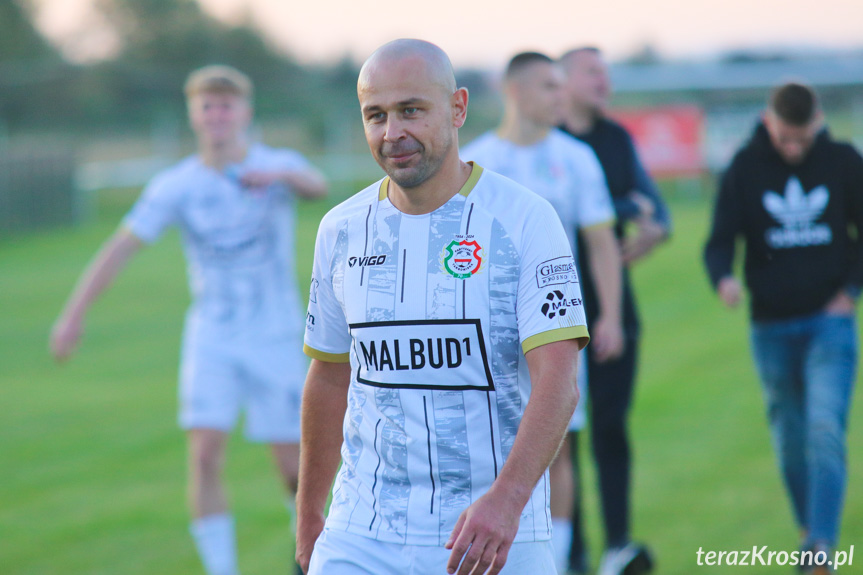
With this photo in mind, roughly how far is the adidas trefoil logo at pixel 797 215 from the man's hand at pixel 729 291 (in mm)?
301

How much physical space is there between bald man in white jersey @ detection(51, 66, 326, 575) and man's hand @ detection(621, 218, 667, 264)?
1.87m

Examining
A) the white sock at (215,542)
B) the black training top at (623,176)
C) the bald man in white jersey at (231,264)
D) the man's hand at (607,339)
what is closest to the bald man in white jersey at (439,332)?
the man's hand at (607,339)

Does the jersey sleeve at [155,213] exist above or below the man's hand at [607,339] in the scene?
above

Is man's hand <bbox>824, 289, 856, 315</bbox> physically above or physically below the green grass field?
above

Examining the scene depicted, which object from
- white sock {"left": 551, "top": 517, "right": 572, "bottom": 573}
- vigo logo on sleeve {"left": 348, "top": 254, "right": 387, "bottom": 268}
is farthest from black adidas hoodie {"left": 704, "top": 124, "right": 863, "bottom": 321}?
vigo logo on sleeve {"left": 348, "top": 254, "right": 387, "bottom": 268}

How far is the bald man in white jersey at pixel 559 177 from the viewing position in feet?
17.6

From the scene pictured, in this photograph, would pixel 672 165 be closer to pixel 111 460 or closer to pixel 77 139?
pixel 77 139

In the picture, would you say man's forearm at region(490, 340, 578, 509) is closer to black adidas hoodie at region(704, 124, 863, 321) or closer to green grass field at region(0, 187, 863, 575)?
black adidas hoodie at region(704, 124, 863, 321)

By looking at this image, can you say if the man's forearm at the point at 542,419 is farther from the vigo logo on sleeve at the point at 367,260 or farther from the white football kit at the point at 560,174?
the white football kit at the point at 560,174

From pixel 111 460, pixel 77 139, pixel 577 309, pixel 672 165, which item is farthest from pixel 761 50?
pixel 577 309

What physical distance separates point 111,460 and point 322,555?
18.6ft

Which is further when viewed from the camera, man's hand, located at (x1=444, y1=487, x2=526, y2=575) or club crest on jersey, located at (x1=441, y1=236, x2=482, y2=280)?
club crest on jersey, located at (x1=441, y1=236, x2=482, y2=280)

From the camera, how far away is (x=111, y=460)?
27.0ft

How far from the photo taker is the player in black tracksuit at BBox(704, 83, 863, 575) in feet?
17.5
